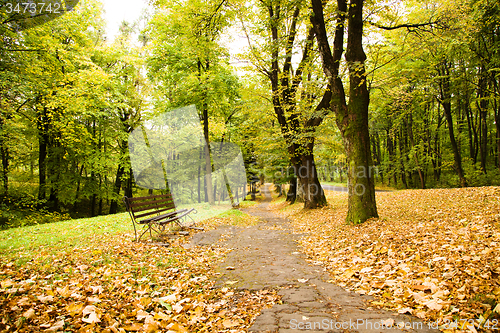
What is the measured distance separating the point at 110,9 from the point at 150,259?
71.2 feet

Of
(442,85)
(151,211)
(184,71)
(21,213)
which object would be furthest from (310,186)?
(21,213)

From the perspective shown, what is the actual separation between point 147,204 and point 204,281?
12.2ft

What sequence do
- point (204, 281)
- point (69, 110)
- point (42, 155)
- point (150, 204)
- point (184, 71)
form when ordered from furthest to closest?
point (184, 71) < point (42, 155) < point (69, 110) < point (150, 204) < point (204, 281)

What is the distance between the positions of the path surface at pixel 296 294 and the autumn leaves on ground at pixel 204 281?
0.64ft

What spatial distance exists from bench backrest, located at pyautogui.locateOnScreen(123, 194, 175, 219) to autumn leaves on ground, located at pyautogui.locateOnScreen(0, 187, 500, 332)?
1.00m

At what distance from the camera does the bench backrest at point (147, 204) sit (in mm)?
6038

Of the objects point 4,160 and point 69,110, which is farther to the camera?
point 4,160

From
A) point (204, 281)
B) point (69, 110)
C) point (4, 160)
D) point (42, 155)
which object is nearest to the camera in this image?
point (204, 281)

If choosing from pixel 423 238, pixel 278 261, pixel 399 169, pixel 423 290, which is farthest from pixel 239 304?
pixel 399 169

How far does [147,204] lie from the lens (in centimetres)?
683

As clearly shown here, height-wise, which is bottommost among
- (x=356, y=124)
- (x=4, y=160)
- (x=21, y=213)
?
(x=21, y=213)

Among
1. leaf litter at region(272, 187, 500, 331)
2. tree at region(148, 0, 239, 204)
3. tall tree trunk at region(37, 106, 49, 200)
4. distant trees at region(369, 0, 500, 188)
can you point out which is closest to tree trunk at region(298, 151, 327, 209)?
distant trees at region(369, 0, 500, 188)

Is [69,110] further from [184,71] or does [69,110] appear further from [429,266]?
[429,266]

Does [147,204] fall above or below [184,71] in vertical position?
below
